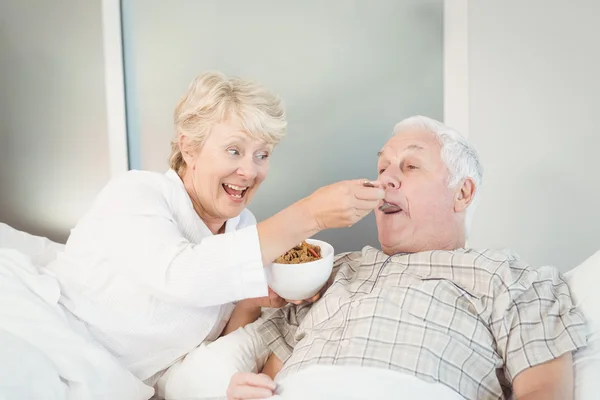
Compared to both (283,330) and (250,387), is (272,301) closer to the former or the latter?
(283,330)

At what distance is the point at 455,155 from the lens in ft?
4.75

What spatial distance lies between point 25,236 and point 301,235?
1.31 m

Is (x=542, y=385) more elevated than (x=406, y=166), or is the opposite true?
(x=406, y=166)

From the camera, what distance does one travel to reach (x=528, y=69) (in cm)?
190

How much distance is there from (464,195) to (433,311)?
392 millimetres

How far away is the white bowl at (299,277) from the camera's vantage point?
129 cm

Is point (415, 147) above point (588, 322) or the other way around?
above

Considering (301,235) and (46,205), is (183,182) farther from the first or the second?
(46,205)

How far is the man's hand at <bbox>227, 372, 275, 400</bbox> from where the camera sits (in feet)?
3.68

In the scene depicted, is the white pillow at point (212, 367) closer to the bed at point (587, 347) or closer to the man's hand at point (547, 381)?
the bed at point (587, 347)

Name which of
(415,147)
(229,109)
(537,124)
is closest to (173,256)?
(229,109)

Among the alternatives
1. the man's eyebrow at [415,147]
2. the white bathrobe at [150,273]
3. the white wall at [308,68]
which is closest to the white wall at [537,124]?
the white wall at [308,68]

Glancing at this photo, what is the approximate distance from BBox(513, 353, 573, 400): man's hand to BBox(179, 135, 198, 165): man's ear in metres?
0.98

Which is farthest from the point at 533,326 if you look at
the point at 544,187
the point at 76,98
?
the point at 76,98
